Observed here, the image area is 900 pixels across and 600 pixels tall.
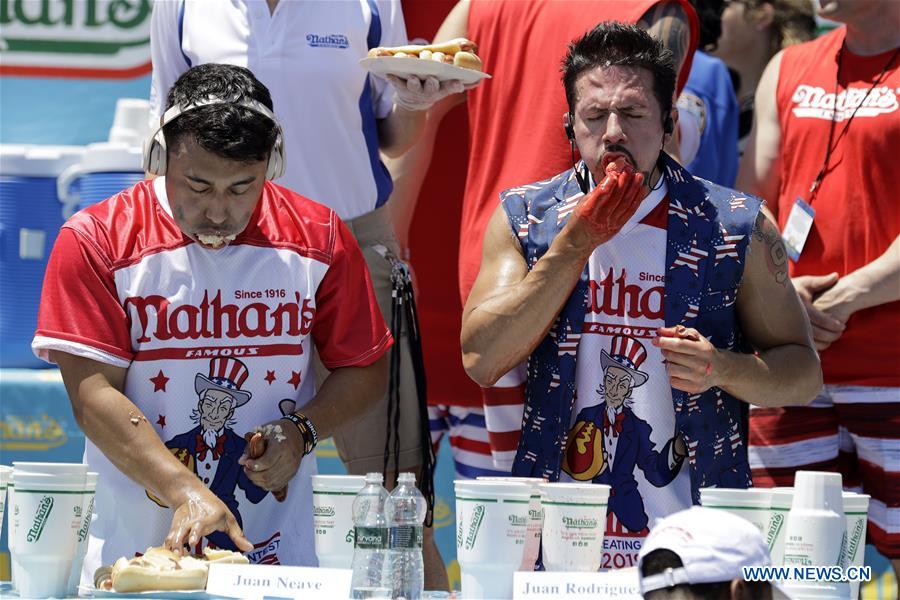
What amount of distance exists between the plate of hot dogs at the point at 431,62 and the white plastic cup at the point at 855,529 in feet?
5.14

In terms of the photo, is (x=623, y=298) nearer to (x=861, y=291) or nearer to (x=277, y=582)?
(x=277, y=582)

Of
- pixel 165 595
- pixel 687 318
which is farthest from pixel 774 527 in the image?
pixel 165 595

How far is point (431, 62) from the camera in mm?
3557

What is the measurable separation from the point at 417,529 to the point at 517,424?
3.65ft

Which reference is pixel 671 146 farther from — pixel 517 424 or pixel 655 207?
pixel 517 424

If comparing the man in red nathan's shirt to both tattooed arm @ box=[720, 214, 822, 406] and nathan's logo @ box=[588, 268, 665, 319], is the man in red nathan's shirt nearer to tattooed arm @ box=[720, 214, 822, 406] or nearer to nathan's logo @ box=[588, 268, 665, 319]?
tattooed arm @ box=[720, 214, 822, 406]

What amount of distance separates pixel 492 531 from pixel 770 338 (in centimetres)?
108

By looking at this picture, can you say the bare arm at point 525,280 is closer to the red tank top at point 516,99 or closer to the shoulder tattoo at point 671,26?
the red tank top at point 516,99

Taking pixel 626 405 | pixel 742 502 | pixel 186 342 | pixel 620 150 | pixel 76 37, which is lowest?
pixel 742 502

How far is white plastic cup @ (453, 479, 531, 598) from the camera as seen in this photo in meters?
2.49

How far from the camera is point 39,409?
5.27 m

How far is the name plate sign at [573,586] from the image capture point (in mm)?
2389

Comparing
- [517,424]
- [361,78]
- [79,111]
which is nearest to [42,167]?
[79,111]

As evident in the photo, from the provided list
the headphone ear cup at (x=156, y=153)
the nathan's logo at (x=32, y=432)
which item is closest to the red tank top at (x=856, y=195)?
the headphone ear cup at (x=156, y=153)
